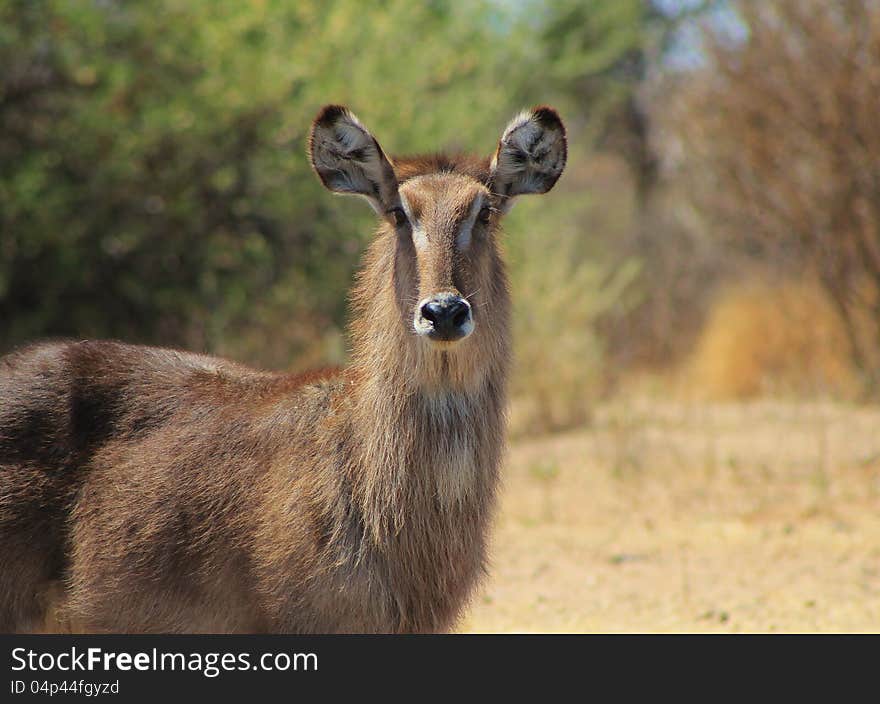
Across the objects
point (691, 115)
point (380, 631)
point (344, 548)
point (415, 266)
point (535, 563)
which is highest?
point (691, 115)

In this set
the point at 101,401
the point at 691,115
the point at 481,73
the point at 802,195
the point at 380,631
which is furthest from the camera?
the point at 481,73

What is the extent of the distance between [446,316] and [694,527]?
5.36m

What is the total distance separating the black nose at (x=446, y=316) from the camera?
4391mm

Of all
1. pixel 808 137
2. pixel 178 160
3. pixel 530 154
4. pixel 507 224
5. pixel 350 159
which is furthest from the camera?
pixel 507 224

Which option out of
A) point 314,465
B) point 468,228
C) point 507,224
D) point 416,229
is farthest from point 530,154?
point 507,224

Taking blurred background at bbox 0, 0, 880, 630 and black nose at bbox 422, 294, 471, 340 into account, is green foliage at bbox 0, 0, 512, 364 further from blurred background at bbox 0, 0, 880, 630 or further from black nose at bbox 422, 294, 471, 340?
black nose at bbox 422, 294, 471, 340

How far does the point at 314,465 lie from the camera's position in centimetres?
482

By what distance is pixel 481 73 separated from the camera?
15984mm

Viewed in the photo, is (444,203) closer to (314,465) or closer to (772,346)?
(314,465)

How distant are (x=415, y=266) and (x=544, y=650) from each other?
1.80 m

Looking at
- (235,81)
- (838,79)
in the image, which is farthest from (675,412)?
(235,81)

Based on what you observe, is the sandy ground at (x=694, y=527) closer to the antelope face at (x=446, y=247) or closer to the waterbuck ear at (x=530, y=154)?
the antelope face at (x=446, y=247)

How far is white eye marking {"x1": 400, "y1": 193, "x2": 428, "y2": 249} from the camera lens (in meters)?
4.73

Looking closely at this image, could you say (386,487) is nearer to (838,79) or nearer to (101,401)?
(101,401)
